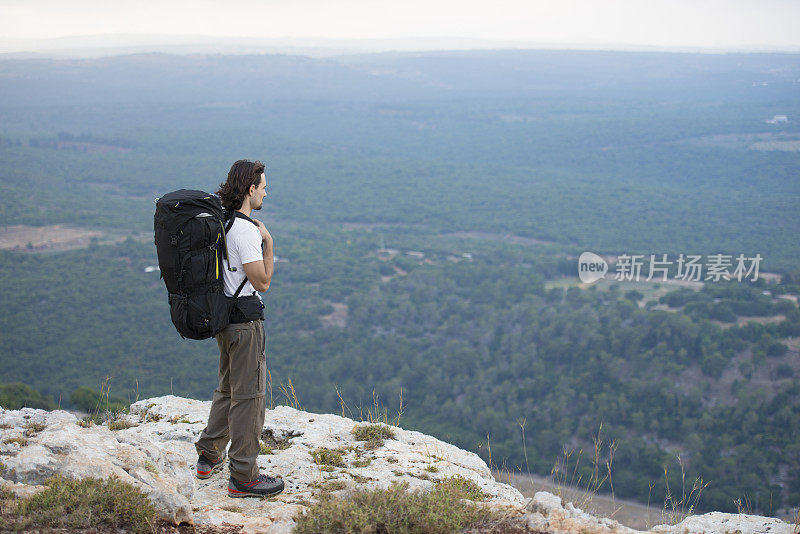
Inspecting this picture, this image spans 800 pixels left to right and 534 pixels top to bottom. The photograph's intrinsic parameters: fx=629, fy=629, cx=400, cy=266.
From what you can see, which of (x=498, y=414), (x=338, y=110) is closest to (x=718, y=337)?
(x=498, y=414)

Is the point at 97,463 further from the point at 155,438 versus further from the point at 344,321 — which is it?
the point at 344,321

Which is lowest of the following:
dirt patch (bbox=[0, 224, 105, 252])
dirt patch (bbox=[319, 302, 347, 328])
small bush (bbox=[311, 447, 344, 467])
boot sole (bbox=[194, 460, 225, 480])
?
dirt patch (bbox=[319, 302, 347, 328])

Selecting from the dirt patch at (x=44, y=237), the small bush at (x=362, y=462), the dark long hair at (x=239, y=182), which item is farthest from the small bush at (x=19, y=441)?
the dirt patch at (x=44, y=237)

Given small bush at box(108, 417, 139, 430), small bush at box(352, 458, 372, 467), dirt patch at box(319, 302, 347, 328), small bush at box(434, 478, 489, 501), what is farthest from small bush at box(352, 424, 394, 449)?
dirt patch at box(319, 302, 347, 328)

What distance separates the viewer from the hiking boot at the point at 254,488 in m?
3.37

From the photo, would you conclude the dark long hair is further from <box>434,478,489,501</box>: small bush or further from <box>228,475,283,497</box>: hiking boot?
<box>434,478,489,501</box>: small bush

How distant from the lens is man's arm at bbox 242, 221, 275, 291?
10.3 feet

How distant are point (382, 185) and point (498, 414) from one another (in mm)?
59963

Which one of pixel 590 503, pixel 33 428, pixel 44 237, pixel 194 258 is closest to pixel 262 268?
pixel 194 258

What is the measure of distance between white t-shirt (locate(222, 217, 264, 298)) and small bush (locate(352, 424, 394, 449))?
62.9 inches

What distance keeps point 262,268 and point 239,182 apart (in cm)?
48

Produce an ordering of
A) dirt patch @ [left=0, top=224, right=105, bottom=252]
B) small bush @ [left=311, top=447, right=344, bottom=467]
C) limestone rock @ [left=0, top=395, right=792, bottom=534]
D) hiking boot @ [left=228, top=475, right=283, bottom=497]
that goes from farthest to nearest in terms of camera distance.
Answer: dirt patch @ [left=0, top=224, right=105, bottom=252]
small bush @ [left=311, top=447, right=344, bottom=467]
hiking boot @ [left=228, top=475, right=283, bottom=497]
limestone rock @ [left=0, top=395, right=792, bottom=534]

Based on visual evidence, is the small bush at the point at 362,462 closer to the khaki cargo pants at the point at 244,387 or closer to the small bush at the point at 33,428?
the khaki cargo pants at the point at 244,387

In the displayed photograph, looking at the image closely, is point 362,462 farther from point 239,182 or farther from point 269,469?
point 239,182
